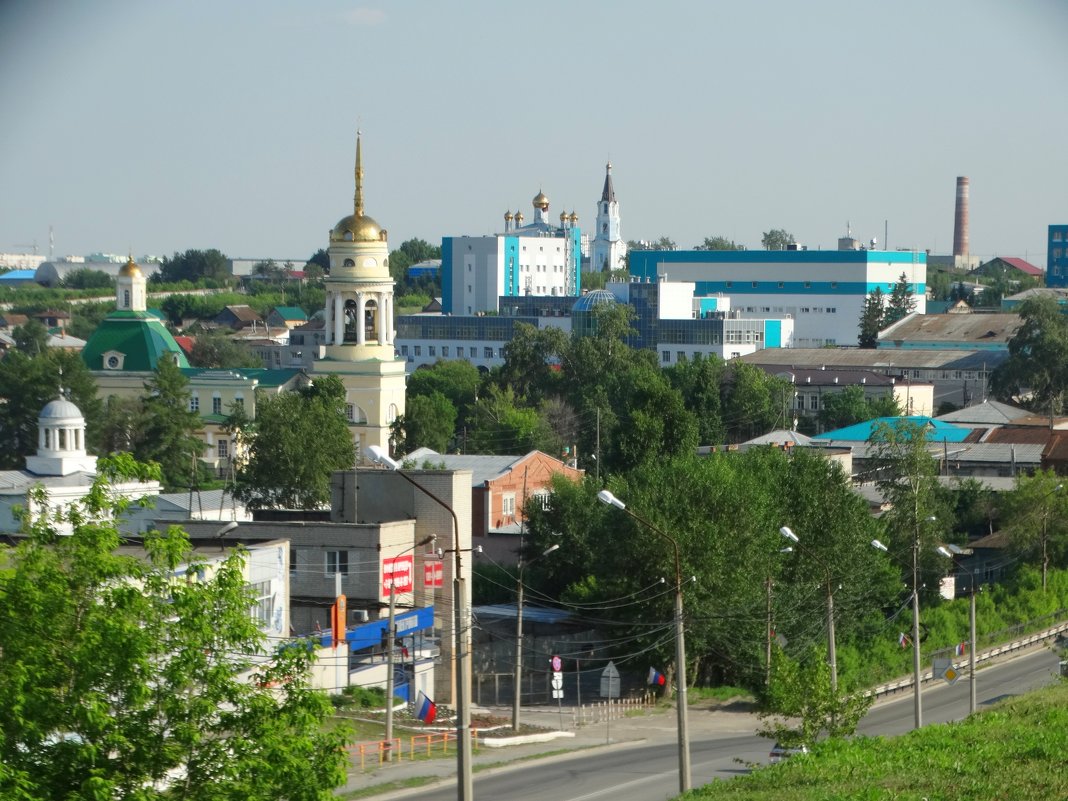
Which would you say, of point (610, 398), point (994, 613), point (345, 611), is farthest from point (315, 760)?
point (610, 398)

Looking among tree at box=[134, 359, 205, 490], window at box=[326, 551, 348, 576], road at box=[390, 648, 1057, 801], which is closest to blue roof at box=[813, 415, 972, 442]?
tree at box=[134, 359, 205, 490]

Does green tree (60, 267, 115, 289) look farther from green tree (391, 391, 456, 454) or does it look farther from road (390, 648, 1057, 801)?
road (390, 648, 1057, 801)

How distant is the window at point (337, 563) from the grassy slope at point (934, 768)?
12183 mm

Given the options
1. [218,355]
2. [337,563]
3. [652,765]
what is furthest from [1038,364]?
[652,765]

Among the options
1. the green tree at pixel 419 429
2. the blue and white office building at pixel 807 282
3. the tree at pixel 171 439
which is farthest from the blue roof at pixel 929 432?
the blue and white office building at pixel 807 282

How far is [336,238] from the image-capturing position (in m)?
66.2

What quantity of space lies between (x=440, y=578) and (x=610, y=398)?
43.8 m

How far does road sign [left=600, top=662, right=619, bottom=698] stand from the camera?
30.5 meters

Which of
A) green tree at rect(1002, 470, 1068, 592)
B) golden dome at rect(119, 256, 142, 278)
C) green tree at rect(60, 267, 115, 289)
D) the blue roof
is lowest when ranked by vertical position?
green tree at rect(1002, 470, 1068, 592)

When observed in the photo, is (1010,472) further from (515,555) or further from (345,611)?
(345,611)

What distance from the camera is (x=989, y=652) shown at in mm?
37406

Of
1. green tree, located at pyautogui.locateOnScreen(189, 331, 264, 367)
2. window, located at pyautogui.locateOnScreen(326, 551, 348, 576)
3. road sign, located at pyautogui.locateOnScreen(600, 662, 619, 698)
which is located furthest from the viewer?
green tree, located at pyautogui.locateOnScreen(189, 331, 264, 367)

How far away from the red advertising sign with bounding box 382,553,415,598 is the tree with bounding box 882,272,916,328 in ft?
282

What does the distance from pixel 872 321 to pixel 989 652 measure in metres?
77.3
